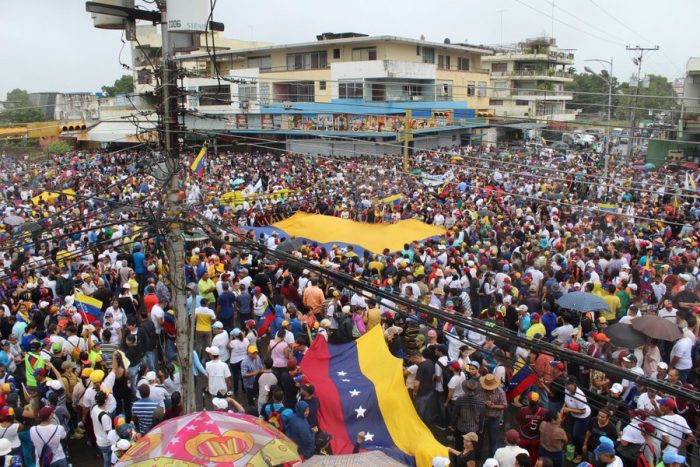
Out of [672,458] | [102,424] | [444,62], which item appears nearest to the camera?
[672,458]

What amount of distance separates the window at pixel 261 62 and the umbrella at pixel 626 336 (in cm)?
3813

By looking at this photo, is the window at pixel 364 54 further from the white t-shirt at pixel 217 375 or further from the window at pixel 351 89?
the white t-shirt at pixel 217 375

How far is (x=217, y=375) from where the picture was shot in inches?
327

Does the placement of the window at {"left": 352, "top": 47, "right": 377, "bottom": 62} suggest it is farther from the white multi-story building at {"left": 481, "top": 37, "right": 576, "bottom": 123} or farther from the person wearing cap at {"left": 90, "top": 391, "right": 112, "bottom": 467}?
the person wearing cap at {"left": 90, "top": 391, "right": 112, "bottom": 467}

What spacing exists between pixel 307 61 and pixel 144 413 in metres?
36.7

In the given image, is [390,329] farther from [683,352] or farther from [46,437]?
[46,437]

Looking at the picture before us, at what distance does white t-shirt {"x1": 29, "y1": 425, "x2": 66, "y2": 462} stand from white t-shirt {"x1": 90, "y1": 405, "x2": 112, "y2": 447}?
1.28 feet

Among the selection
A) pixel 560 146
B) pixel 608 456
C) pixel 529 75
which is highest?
pixel 529 75

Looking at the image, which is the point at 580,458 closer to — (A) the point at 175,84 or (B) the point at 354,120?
(A) the point at 175,84

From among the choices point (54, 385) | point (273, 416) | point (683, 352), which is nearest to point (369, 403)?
point (273, 416)

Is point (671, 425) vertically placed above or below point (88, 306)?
below

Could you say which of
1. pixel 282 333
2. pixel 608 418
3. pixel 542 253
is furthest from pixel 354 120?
pixel 608 418

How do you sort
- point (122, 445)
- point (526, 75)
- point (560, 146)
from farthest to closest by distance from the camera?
point (526, 75) < point (560, 146) < point (122, 445)

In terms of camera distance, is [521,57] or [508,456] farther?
[521,57]
